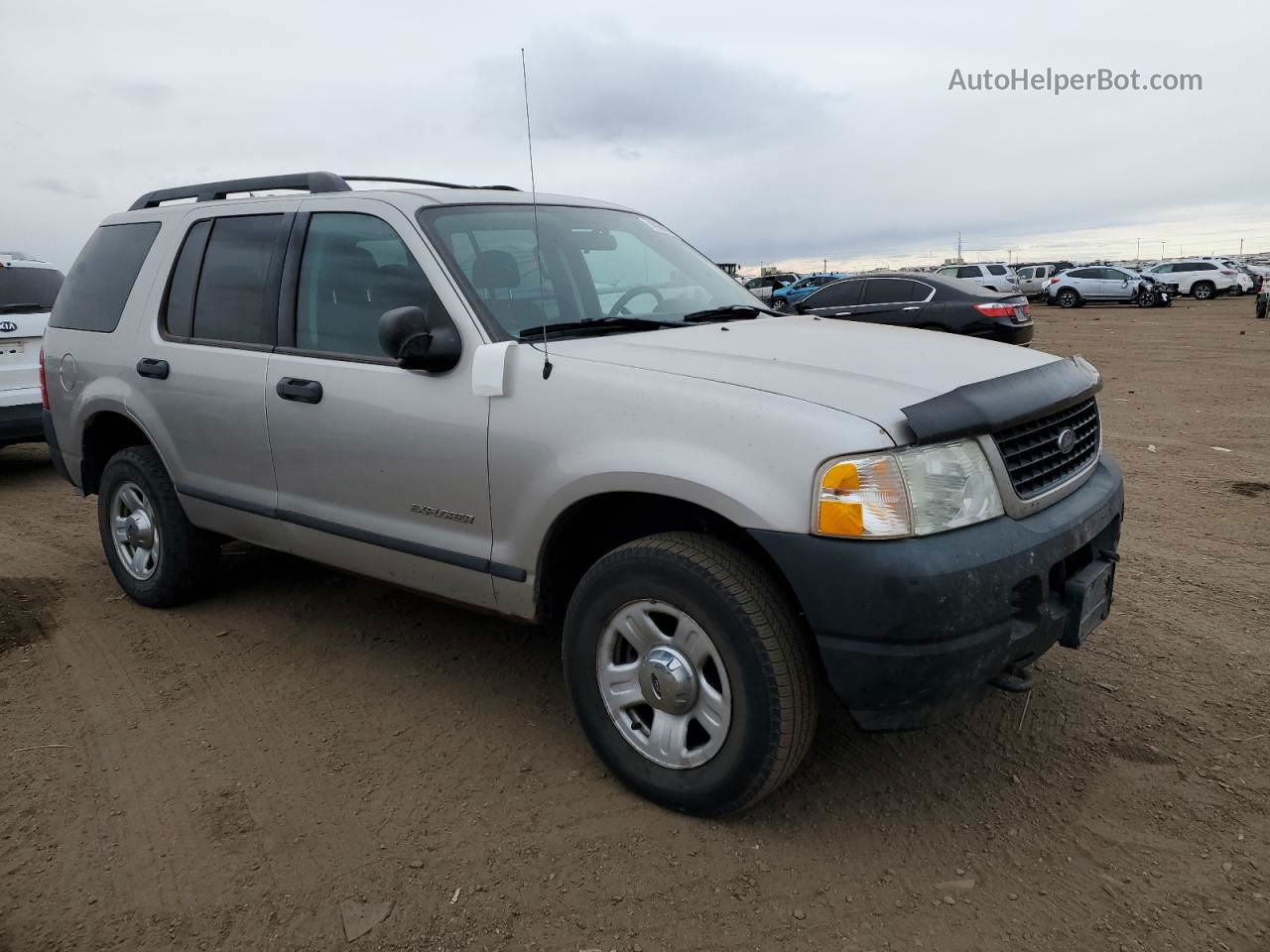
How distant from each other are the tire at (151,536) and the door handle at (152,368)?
430 millimetres

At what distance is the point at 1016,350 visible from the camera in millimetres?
3348

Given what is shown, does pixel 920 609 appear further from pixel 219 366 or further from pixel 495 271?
pixel 219 366

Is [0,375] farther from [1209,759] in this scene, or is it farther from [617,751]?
[1209,759]

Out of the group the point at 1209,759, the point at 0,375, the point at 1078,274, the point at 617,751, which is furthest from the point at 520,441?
the point at 1078,274

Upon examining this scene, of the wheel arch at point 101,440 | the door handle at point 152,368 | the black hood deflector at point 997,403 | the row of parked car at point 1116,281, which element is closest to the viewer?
the black hood deflector at point 997,403

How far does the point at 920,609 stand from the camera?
2.34 meters

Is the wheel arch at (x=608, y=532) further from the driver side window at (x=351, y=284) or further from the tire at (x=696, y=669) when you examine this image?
the driver side window at (x=351, y=284)

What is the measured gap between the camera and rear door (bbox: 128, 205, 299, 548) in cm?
381

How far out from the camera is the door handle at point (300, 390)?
349cm

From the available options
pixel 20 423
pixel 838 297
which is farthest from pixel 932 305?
pixel 20 423

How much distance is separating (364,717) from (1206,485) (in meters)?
5.59

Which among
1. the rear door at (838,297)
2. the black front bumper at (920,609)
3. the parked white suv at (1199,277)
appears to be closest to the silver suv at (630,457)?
the black front bumper at (920,609)

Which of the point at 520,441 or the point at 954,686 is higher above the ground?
the point at 520,441

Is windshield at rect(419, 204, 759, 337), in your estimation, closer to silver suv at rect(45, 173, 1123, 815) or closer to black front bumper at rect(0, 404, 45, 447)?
silver suv at rect(45, 173, 1123, 815)
